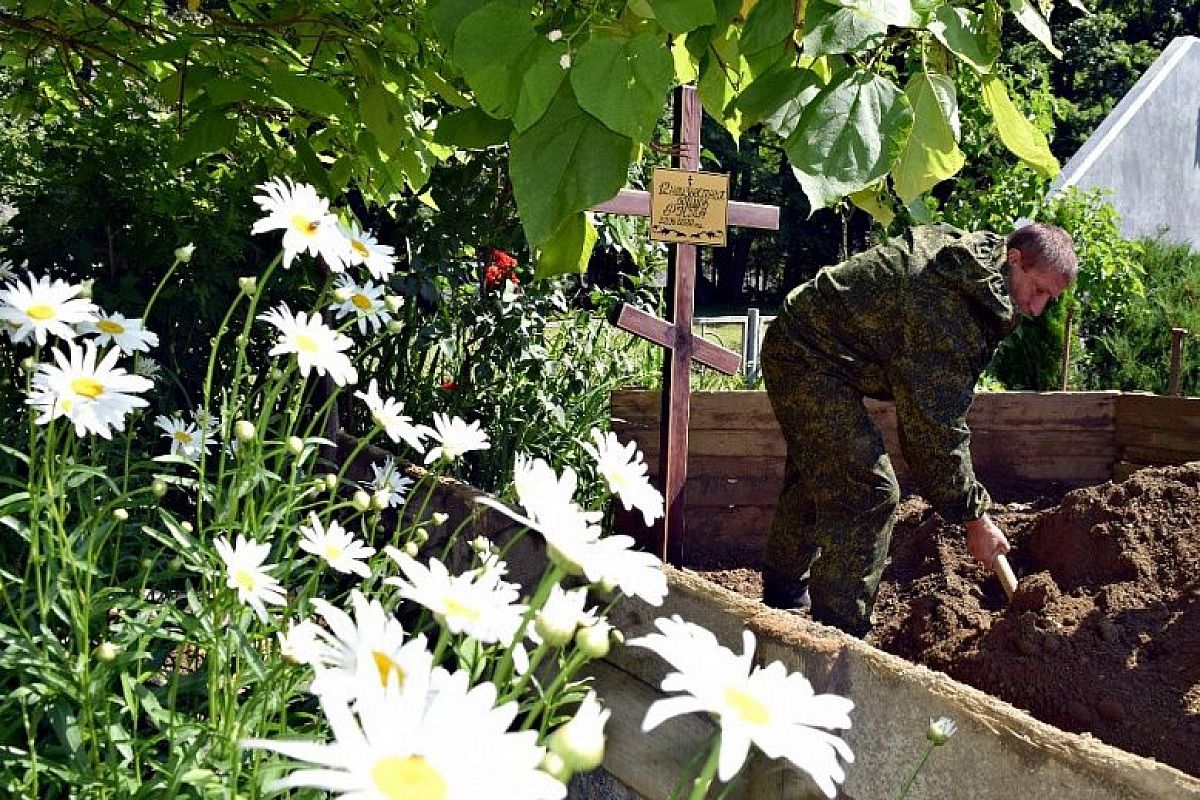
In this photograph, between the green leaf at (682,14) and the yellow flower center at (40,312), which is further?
the yellow flower center at (40,312)

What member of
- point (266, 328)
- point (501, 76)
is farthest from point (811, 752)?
point (266, 328)

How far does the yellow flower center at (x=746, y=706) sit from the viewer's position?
750 millimetres

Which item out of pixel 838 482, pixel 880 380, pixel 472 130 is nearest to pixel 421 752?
pixel 472 130

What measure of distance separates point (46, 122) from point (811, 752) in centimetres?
384

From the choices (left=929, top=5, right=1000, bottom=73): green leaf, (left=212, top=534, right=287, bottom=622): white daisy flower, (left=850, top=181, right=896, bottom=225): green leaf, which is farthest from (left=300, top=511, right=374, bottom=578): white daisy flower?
(left=850, top=181, right=896, bottom=225): green leaf

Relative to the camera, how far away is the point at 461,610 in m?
0.88

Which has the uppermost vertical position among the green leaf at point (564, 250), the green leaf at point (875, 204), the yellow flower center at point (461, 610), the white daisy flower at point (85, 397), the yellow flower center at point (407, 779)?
the green leaf at point (875, 204)

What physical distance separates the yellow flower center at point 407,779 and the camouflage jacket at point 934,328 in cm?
290

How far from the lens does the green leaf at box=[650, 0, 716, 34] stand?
1.23m

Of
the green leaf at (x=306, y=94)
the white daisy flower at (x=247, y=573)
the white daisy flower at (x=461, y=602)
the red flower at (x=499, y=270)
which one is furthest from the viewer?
the red flower at (x=499, y=270)

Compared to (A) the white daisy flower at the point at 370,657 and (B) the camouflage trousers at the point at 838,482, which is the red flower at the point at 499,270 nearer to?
(B) the camouflage trousers at the point at 838,482

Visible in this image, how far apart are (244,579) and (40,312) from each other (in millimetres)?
427

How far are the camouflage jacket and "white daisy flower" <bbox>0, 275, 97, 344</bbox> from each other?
7.95ft

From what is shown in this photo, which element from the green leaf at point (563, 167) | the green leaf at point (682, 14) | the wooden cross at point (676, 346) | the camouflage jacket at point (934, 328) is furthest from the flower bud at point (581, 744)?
the wooden cross at point (676, 346)
